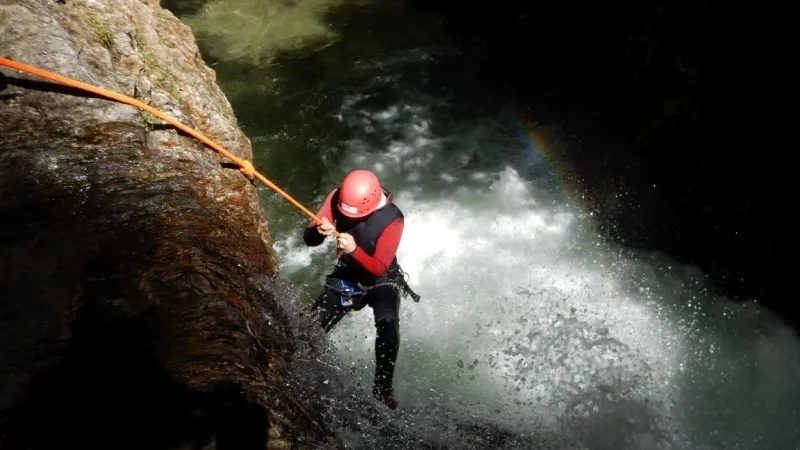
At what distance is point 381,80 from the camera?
8602 mm

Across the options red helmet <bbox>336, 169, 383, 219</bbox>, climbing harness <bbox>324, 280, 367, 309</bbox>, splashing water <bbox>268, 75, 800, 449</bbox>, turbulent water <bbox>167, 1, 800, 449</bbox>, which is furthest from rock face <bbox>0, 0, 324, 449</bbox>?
splashing water <bbox>268, 75, 800, 449</bbox>

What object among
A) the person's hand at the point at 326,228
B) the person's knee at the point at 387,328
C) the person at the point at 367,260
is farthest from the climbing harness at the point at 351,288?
the person's hand at the point at 326,228

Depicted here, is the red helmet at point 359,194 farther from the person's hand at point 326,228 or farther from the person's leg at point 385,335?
the person's leg at point 385,335

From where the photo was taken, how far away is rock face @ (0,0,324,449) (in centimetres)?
216

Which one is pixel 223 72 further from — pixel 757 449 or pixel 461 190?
pixel 757 449

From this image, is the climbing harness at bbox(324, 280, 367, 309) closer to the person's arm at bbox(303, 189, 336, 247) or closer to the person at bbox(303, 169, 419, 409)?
the person at bbox(303, 169, 419, 409)

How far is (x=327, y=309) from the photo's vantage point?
440cm

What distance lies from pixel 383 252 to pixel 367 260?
0.16 m

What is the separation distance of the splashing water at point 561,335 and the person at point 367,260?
0.82 meters

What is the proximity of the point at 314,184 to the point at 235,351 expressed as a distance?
4336mm

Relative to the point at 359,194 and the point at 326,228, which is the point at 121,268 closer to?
the point at 326,228

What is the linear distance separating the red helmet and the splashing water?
1869mm

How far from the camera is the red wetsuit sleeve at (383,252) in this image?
3.85m

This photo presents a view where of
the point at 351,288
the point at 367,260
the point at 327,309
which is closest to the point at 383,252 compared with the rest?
the point at 367,260
